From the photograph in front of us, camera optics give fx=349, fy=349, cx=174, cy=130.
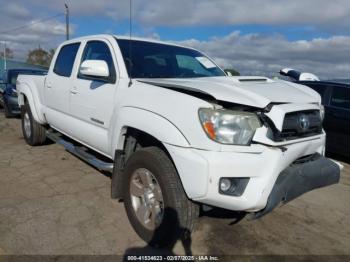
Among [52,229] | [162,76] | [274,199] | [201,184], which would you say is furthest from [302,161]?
[52,229]

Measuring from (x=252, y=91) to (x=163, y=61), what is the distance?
159 cm

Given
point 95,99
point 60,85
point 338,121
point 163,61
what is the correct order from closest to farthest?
1. point 95,99
2. point 163,61
3. point 60,85
4. point 338,121

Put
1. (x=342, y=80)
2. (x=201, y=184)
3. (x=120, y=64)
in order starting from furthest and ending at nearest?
(x=342, y=80)
(x=120, y=64)
(x=201, y=184)

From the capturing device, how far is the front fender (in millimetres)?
2711

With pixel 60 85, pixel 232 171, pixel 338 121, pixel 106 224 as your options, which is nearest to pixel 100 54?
pixel 60 85

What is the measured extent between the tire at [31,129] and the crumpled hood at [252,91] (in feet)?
11.7

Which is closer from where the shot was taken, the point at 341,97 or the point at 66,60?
the point at 66,60

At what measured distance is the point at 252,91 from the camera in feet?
9.09

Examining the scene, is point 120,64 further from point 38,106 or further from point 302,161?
point 38,106

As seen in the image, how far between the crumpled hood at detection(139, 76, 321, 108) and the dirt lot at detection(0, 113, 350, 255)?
1.35m

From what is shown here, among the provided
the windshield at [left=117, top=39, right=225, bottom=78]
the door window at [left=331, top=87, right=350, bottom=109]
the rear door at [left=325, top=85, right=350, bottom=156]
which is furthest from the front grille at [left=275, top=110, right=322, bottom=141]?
the door window at [left=331, top=87, right=350, bottom=109]

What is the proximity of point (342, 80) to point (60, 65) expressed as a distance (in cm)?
567

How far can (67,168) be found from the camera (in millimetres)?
5250

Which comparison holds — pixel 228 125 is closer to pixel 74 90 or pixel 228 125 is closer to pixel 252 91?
pixel 252 91
